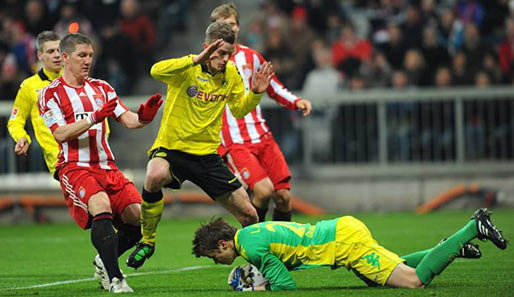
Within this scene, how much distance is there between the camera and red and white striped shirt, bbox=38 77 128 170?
7.58 metres

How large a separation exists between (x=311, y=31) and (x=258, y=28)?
1048 mm

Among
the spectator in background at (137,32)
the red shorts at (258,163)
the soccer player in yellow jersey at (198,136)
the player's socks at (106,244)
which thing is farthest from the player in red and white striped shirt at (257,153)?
the spectator in background at (137,32)

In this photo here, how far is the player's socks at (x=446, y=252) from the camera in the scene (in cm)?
671

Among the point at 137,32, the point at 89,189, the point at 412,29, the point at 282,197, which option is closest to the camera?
the point at 89,189

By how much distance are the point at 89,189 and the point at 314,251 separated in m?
1.86

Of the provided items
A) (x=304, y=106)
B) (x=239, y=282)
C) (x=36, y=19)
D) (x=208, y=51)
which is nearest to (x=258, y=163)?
(x=304, y=106)

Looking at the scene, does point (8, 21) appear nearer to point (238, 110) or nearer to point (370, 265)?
point (238, 110)

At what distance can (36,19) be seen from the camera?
1875cm

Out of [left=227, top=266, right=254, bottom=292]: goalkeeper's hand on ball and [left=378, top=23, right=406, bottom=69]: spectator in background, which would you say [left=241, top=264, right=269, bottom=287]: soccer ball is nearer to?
[left=227, top=266, right=254, bottom=292]: goalkeeper's hand on ball

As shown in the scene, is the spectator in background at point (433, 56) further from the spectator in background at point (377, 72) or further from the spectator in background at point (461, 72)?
the spectator in background at point (377, 72)

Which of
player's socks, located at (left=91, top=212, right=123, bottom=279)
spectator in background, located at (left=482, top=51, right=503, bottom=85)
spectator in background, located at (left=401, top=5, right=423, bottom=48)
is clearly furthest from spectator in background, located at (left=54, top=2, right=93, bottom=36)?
player's socks, located at (left=91, top=212, right=123, bottom=279)

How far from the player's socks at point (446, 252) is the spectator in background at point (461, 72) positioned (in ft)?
32.9

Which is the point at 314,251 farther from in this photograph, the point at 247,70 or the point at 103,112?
the point at 247,70

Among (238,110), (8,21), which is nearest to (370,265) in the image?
(238,110)
